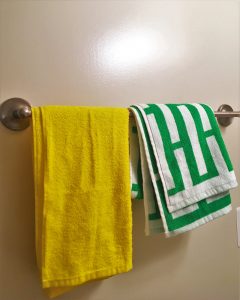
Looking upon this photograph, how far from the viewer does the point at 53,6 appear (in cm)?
59

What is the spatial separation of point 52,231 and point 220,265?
1.93ft

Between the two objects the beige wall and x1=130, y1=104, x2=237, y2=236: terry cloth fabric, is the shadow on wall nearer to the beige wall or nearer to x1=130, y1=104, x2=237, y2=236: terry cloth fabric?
the beige wall

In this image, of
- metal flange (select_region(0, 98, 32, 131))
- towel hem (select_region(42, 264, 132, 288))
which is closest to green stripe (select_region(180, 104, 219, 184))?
towel hem (select_region(42, 264, 132, 288))

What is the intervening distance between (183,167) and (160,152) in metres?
0.07

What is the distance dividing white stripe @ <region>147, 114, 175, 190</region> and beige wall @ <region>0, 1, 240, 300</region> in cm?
15

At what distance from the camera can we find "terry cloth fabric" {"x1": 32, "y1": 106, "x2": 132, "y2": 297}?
0.48m

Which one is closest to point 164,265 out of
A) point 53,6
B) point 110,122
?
point 110,122

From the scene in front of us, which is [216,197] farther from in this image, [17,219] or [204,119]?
[17,219]

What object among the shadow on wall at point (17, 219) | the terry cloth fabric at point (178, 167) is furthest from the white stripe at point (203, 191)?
the shadow on wall at point (17, 219)

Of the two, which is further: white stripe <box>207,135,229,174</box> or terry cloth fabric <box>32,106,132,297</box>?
white stripe <box>207,135,229,174</box>

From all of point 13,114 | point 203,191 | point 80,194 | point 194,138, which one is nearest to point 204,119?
point 194,138

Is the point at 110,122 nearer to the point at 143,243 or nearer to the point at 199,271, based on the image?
the point at 143,243

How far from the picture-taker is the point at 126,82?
0.66 meters

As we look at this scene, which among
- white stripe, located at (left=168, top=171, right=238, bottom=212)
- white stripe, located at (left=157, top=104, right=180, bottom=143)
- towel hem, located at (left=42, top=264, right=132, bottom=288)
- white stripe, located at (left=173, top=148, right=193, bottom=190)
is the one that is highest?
white stripe, located at (left=157, top=104, right=180, bottom=143)
